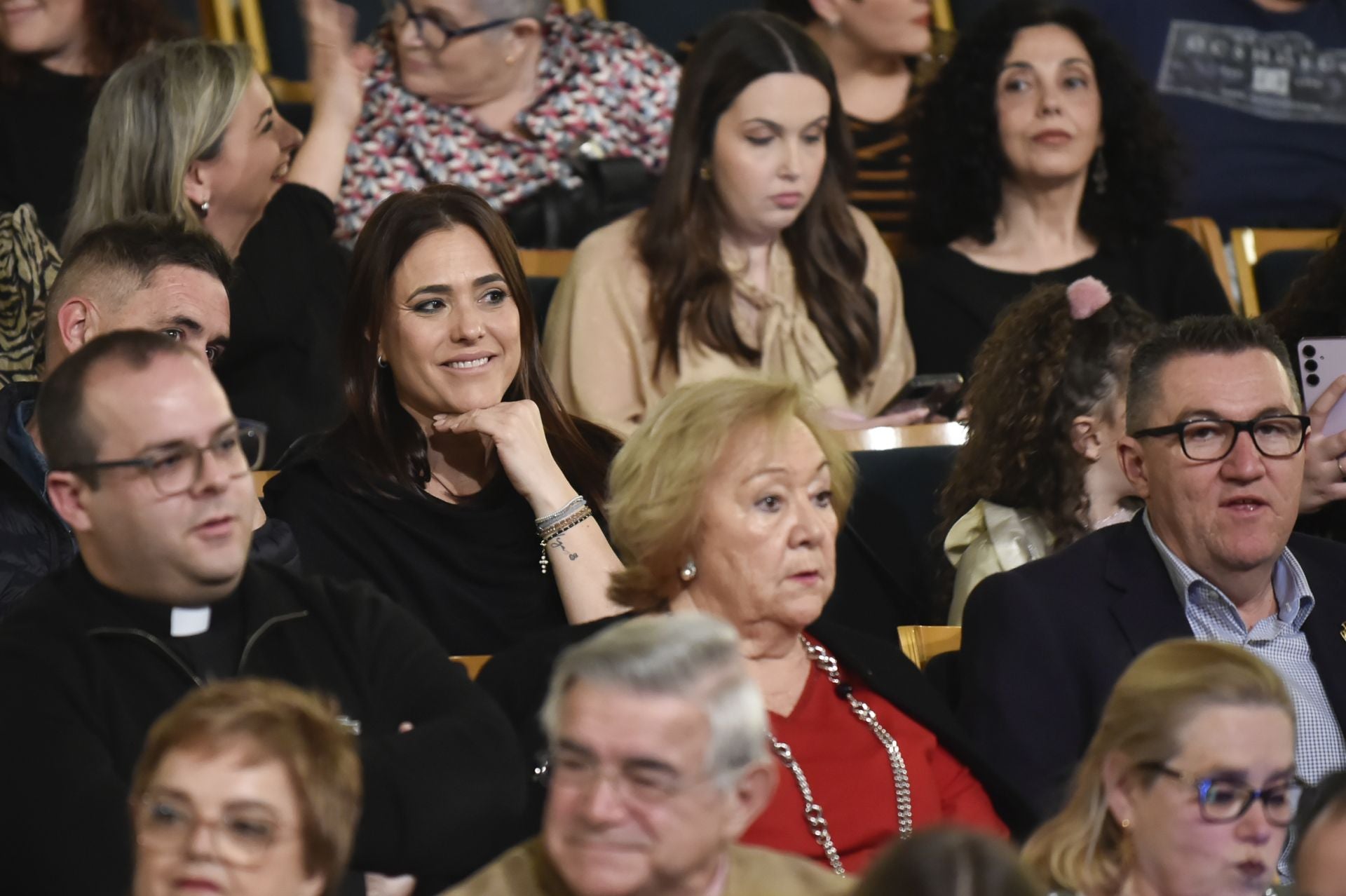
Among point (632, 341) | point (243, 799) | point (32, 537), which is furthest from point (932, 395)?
point (243, 799)

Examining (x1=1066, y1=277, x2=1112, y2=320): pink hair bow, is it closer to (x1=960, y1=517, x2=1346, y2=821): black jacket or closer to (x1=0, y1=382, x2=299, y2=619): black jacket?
(x1=960, y1=517, x2=1346, y2=821): black jacket

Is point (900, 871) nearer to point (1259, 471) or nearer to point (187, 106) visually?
point (1259, 471)

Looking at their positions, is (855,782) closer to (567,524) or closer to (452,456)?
(567,524)

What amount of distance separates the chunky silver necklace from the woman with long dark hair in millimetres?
403

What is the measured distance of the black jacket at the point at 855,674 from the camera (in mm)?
2230

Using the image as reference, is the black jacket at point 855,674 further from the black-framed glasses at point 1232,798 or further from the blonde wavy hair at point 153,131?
the blonde wavy hair at point 153,131


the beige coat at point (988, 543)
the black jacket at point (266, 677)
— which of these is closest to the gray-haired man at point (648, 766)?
the black jacket at point (266, 677)

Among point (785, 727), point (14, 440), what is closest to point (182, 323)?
point (14, 440)

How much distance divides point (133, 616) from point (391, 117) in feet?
6.77

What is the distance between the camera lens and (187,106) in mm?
3209

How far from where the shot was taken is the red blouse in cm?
224

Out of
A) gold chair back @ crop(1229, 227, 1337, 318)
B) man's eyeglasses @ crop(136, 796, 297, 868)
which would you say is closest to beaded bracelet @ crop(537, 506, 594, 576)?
man's eyeglasses @ crop(136, 796, 297, 868)

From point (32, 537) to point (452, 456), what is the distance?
0.65 m

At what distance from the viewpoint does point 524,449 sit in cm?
278
